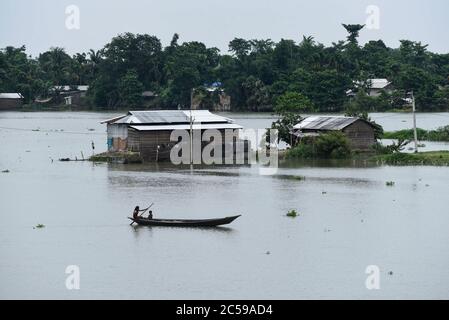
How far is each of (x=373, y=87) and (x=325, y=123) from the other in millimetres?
50766

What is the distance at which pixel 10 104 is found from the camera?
11662 centimetres

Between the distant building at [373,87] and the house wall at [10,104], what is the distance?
139ft

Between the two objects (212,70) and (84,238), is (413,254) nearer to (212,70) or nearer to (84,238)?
(84,238)

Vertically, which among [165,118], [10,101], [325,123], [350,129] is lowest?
[350,129]

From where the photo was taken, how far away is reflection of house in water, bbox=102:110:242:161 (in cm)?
4719

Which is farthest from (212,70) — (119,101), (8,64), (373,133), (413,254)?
(413,254)

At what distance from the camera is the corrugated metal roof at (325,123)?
4962 centimetres

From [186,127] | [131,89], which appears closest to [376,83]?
[131,89]

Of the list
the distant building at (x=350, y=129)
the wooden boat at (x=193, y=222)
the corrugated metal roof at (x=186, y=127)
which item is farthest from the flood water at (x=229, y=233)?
the distant building at (x=350, y=129)

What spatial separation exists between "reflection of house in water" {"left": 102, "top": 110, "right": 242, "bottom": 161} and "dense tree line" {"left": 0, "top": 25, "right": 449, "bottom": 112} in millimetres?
42427

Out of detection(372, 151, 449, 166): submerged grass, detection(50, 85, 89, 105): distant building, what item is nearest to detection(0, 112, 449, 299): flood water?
detection(372, 151, 449, 166): submerged grass

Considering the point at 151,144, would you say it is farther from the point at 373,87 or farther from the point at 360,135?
the point at 373,87

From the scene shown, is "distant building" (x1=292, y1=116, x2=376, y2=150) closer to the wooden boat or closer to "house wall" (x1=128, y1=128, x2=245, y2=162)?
"house wall" (x1=128, y1=128, x2=245, y2=162)

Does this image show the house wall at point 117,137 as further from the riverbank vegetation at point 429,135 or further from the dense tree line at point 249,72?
the dense tree line at point 249,72
